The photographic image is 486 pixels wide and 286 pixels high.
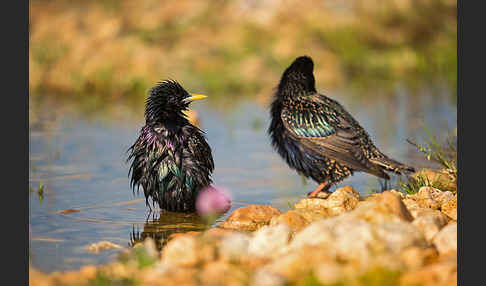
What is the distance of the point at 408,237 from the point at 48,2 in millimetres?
16310

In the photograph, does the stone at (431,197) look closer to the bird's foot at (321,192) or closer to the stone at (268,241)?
the bird's foot at (321,192)

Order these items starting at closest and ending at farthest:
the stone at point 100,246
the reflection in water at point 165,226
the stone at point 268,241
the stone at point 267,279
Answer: the stone at point 267,279, the stone at point 268,241, the stone at point 100,246, the reflection in water at point 165,226

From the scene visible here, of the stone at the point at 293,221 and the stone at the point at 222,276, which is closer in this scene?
the stone at the point at 222,276

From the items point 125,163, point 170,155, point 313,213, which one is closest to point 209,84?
point 125,163

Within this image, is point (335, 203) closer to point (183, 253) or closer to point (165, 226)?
point (165, 226)

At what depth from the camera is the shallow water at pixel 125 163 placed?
706 centimetres

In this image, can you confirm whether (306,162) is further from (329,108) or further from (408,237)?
(408,237)

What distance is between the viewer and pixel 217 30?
17672mm

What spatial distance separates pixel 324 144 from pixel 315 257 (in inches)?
124

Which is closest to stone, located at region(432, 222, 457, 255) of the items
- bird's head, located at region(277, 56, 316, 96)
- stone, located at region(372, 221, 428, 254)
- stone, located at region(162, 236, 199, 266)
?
stone, located at region(372, 221, 428, 254)

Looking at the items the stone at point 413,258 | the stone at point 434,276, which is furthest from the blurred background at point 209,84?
the stone at point 434,276

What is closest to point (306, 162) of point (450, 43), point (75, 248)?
point (75, 248)

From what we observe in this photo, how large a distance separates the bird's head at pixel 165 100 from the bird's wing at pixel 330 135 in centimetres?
109

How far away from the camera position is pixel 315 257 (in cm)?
496
